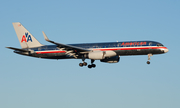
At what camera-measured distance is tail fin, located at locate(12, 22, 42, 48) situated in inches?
2921

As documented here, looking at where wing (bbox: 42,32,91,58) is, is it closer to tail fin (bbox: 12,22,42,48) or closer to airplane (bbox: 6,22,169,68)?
airplane (bbox: 6,22,169,68)

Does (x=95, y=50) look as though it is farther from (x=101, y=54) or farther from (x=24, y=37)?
(x=24, y=37)

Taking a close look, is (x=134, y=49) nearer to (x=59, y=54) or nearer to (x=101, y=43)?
(x=101, y=43)

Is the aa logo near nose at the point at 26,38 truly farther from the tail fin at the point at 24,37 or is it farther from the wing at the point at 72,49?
the wing at the point at 72,49

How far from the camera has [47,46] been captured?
7175 cm

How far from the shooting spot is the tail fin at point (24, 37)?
74.2 metres

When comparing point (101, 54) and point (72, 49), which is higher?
point (72, 49)

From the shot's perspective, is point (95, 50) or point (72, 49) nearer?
point (72, 49)

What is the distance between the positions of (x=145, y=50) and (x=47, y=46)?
72.9 feet

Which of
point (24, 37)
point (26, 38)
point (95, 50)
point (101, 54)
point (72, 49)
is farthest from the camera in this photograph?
point (24, 37)

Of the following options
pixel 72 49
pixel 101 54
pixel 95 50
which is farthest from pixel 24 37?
pixel 101 54

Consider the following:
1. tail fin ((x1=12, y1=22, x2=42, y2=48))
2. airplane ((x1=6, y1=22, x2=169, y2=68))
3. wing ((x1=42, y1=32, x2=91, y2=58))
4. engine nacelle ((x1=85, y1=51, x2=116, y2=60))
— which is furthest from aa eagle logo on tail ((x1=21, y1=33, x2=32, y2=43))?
engine nacelle ((x1=85, y1=51, x2=116, y2=60))

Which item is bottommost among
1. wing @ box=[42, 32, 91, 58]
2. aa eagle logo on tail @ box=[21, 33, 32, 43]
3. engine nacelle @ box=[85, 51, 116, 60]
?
engine nacelle @ box=[85, 51, 116, 60]

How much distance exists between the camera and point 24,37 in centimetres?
7494
